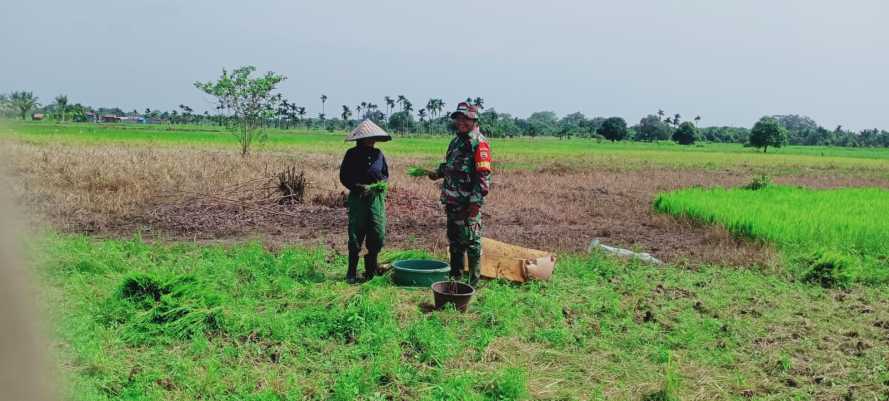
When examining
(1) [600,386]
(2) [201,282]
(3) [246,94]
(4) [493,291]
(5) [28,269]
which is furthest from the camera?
(3) [246,94]

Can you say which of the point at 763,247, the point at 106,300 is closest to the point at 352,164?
the point at 106,300

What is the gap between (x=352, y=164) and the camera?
652cm

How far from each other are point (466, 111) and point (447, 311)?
2.06 meters

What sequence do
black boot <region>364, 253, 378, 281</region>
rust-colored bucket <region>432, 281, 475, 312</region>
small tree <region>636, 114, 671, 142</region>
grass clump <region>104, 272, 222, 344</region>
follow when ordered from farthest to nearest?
small tree <region>636, 114, 671, 142</region> < black boot <region>364, 253, 378, 281</region> < rust-colored bucket <region>432, 281, 475, 312</region> < grass clump <region>104, 272, 222, 344</region>

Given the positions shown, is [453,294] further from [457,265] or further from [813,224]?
[813,224]

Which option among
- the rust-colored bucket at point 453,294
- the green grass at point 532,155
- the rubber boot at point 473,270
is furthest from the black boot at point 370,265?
the green grass at point 532,155

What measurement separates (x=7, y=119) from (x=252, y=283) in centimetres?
612

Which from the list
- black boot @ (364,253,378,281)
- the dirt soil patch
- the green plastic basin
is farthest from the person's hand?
the dirt soil patch

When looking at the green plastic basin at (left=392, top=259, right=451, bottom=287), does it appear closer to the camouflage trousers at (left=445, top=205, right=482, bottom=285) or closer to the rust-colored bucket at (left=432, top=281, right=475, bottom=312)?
the camouflage trousers at (left=445, top=205, right=482, bottom=285)

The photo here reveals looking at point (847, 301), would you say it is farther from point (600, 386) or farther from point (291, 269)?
point (291, 269)

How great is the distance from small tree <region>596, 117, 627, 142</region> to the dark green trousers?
102537mm

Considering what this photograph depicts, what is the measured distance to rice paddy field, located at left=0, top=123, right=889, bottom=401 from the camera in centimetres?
398

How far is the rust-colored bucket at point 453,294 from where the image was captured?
5445 mm

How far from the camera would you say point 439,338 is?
475cm
